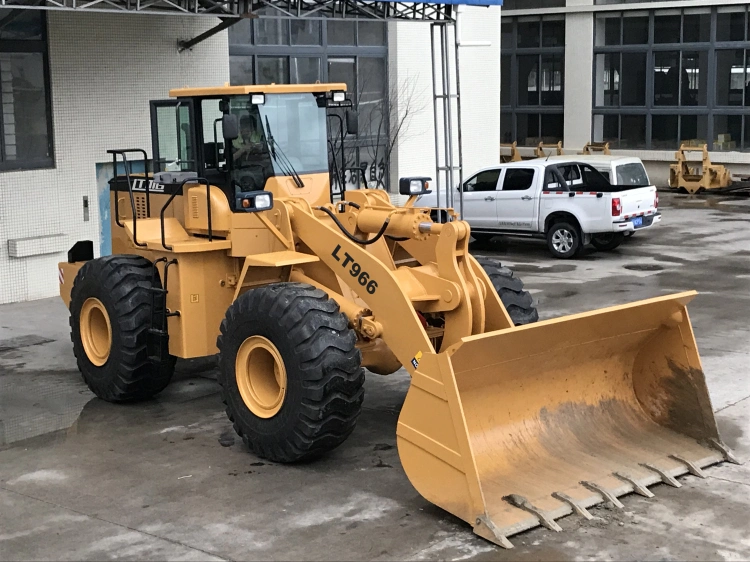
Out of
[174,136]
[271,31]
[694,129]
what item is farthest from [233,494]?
[694,129]

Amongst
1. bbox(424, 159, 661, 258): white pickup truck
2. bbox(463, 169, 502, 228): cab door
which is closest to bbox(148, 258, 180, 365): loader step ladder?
bbox(424, 159, 661, 258): white pickup truck

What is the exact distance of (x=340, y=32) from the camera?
20.4 meters

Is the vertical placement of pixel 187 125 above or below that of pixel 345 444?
above

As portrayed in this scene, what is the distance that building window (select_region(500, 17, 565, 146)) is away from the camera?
32.6 m

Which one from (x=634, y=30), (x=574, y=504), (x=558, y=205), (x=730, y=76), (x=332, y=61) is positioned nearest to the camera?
(x=574, y=504)

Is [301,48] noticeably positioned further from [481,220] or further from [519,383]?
[519,383]

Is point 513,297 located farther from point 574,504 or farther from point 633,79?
point 633,79

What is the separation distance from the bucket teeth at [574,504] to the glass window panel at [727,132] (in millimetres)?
24771

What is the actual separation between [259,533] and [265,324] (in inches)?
67.4

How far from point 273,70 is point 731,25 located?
15.8 meters

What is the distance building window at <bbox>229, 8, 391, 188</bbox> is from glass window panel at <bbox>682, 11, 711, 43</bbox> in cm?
1263

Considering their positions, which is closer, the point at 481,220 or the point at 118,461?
the point at 118,461

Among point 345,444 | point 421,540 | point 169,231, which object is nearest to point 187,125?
point 169,231

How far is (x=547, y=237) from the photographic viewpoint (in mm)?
18766
